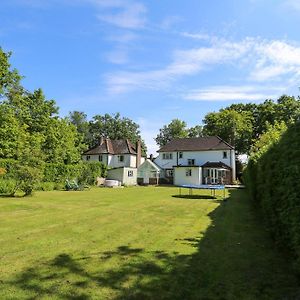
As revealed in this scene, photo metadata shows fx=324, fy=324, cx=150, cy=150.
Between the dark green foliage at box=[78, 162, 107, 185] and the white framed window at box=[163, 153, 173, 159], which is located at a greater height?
the white framed window at box=[163, 153, 173, 159]

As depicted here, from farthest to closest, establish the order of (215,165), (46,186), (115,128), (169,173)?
(115,128)
(169,173)
(215,165)
(46,186)

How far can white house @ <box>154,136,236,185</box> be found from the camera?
50.0 meters

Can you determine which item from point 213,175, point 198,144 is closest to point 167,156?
point 198,144

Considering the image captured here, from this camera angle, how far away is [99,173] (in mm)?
44938

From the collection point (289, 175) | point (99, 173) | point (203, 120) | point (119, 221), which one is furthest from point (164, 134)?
point (289, 175)

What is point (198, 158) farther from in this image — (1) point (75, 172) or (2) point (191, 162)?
(1) point (75, 172)

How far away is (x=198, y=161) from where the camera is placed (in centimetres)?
5481

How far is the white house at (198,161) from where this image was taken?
49969 millimetres

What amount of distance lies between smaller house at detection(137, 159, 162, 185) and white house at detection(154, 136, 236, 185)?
2.55m

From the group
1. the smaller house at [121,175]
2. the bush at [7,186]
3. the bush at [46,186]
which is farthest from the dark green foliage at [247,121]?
the bush at [7,186]

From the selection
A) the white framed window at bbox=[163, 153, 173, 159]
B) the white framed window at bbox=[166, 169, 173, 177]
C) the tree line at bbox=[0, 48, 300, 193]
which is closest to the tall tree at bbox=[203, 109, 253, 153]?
the tree line at bbox=[0, 48, 300, 193]

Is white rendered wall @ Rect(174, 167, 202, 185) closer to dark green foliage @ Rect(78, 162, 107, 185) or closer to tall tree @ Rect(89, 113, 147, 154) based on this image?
dark green foliage @ Rect(78, 162, 107, 185)

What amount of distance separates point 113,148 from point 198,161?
1816 cm

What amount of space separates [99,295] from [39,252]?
2966 millimetres
